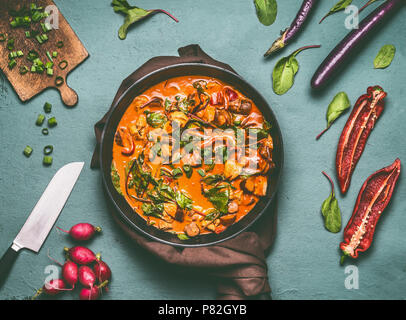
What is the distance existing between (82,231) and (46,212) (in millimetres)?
377

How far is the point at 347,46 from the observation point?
326cm

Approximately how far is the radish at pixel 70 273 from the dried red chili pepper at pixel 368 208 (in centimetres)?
229

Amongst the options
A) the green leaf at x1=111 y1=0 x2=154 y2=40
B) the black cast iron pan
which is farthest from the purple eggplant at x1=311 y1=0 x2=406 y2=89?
the green leaf at x1=111 y1=0 x2=154 y2=40

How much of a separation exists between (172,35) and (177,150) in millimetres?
1067

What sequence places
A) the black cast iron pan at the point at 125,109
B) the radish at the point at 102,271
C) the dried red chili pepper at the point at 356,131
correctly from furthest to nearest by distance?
the dried red chili pepper at the point at 356,131
the radish at the point at 102,271
the black cast iron pan at the point at 125,109

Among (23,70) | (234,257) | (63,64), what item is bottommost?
(234,257)

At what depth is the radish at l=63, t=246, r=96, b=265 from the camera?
3.23m

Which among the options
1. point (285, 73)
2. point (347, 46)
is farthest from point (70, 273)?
point (347, 46)

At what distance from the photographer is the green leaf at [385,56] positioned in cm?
336

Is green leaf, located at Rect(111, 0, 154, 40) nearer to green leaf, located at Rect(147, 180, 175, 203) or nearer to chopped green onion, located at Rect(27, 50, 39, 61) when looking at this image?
chopped green onion, located at Rect(27, 50, 39, 61)

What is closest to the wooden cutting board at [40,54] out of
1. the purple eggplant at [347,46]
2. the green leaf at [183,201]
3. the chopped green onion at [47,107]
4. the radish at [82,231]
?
the chopped green onion at [47,107]

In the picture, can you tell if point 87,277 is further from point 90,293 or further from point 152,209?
point 152,209

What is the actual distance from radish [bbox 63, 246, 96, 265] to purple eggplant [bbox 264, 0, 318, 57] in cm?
231

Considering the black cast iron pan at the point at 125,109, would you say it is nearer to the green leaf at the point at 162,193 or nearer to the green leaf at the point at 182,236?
the green leaf at the point at 182,236
